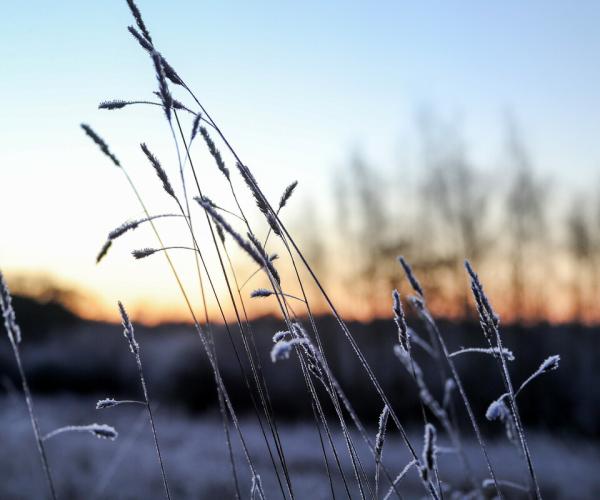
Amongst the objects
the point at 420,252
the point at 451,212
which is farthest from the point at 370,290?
the point at 451,212

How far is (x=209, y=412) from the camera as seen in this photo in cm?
1459

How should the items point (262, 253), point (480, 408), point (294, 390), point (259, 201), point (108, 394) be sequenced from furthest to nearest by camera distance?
point (108, 394)
point (294, 390)
point (480, 408)
point (259, 201)
point (262, 253)

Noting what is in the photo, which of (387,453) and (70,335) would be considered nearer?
(387,453)

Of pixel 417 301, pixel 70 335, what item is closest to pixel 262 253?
pixel 417 301

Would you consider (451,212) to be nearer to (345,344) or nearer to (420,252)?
(420,252)

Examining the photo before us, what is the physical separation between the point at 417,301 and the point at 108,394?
57.9 ft

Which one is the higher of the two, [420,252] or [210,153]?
[210,153]

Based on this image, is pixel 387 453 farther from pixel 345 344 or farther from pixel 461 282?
pixel 461 282

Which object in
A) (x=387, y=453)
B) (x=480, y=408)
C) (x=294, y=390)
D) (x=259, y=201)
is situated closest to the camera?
(x=259, y=201)

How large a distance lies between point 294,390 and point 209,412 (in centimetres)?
208

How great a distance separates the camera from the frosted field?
27.6ft

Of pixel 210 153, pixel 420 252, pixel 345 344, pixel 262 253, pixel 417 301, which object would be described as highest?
pixel 210 153

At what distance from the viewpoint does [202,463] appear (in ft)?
33.1

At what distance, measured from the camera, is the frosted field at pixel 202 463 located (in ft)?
27.6
